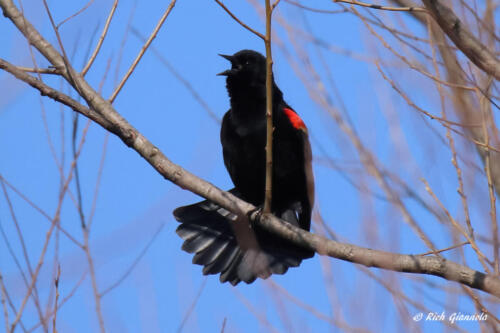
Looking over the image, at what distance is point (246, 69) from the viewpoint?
4344 millimetres

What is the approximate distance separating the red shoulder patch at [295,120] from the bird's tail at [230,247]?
0.69m

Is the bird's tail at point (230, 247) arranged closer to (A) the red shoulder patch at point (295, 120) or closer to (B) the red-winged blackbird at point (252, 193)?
(B) the red-winged blackbird at point (252, 193)

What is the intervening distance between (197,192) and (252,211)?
1.28 feet

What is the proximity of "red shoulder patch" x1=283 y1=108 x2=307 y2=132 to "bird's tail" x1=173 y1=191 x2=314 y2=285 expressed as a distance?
687mm

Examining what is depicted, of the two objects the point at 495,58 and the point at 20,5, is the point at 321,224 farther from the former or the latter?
the point at 20,5

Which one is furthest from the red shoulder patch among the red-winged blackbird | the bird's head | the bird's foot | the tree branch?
the tree branch

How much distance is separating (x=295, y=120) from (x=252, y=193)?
552 mm

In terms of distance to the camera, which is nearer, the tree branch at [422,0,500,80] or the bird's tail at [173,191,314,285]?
the tree branch at [422,0,500,80]

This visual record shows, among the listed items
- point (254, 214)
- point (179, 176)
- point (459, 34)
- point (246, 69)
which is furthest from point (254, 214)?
point (459, 34)

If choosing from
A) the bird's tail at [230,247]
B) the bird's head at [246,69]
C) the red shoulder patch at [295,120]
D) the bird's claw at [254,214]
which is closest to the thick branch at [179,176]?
the bird's claw at [254,214]

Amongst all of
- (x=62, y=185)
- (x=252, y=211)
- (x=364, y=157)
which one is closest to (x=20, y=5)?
(x=62, y=185)

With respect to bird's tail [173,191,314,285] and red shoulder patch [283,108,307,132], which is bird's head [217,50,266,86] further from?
bird's tail [173,191,314,285]

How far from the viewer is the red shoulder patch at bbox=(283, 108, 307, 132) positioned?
4.09 m

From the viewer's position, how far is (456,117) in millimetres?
2309
